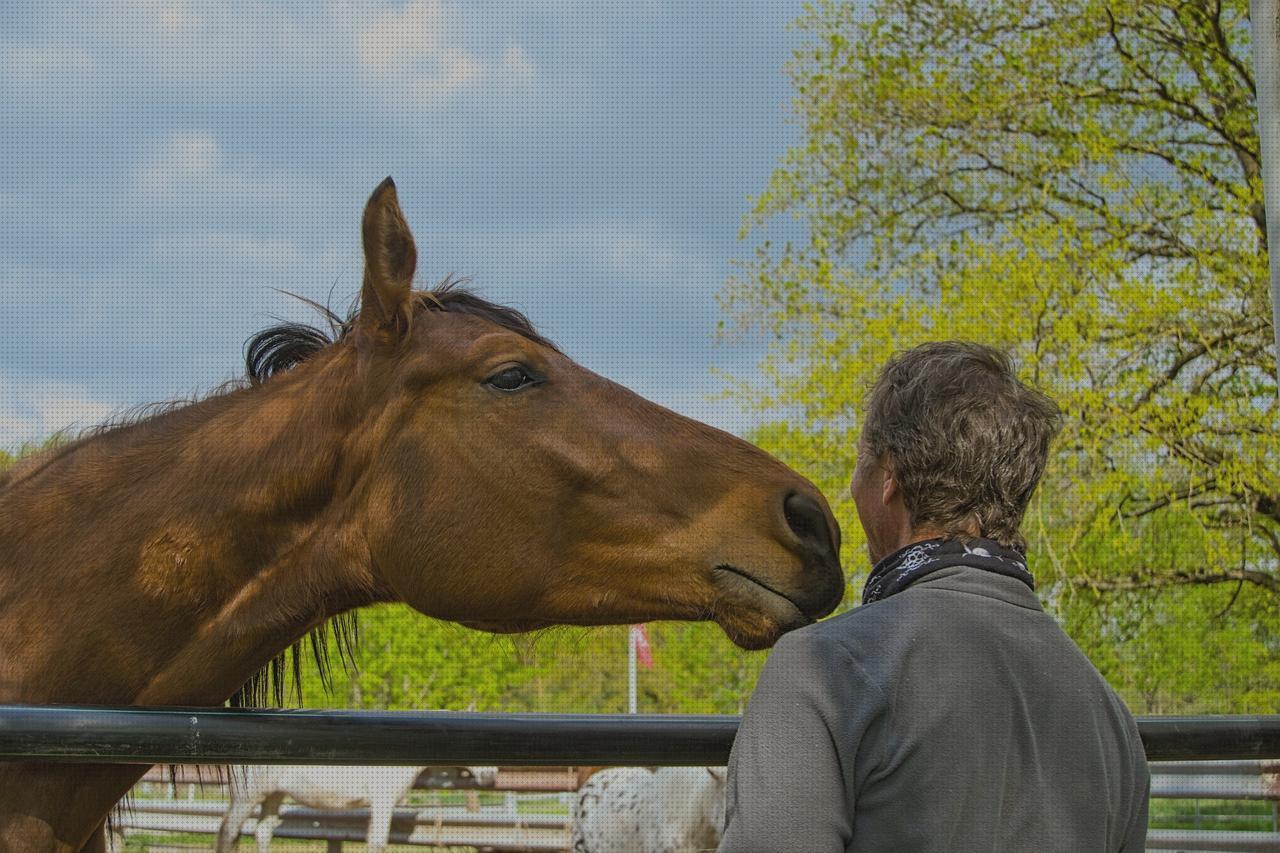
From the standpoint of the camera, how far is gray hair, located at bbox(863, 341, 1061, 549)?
85 cm

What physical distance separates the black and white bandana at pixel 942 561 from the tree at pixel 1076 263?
6.58 meters

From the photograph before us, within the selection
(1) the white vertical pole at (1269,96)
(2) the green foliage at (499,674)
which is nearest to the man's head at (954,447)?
(1) the white vertical pole at (1269,96)

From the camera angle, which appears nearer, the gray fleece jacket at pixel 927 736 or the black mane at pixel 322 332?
the gray fleece jacket at pixel 927 736

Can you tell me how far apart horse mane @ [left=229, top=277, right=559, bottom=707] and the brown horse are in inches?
1.8

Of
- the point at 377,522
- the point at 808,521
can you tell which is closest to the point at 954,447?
the point at 808,521

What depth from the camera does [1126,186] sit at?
26.0ft

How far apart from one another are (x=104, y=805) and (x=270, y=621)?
26 centimetres

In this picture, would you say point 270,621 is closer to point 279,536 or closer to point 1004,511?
point 279,536

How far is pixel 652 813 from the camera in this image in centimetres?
544

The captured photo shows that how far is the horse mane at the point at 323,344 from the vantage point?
1.45 meters

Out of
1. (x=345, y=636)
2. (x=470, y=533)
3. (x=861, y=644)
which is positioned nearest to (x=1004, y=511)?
(x=861, y=644)

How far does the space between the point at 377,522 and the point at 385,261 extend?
0.31m

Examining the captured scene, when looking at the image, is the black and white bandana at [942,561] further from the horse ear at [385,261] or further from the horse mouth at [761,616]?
the horse ear at [385,261]

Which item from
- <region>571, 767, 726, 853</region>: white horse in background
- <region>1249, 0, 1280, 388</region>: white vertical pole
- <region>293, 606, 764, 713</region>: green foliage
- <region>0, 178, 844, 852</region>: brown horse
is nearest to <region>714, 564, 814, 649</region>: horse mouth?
<region>0, 178, 844, 852</region>: brown horse
